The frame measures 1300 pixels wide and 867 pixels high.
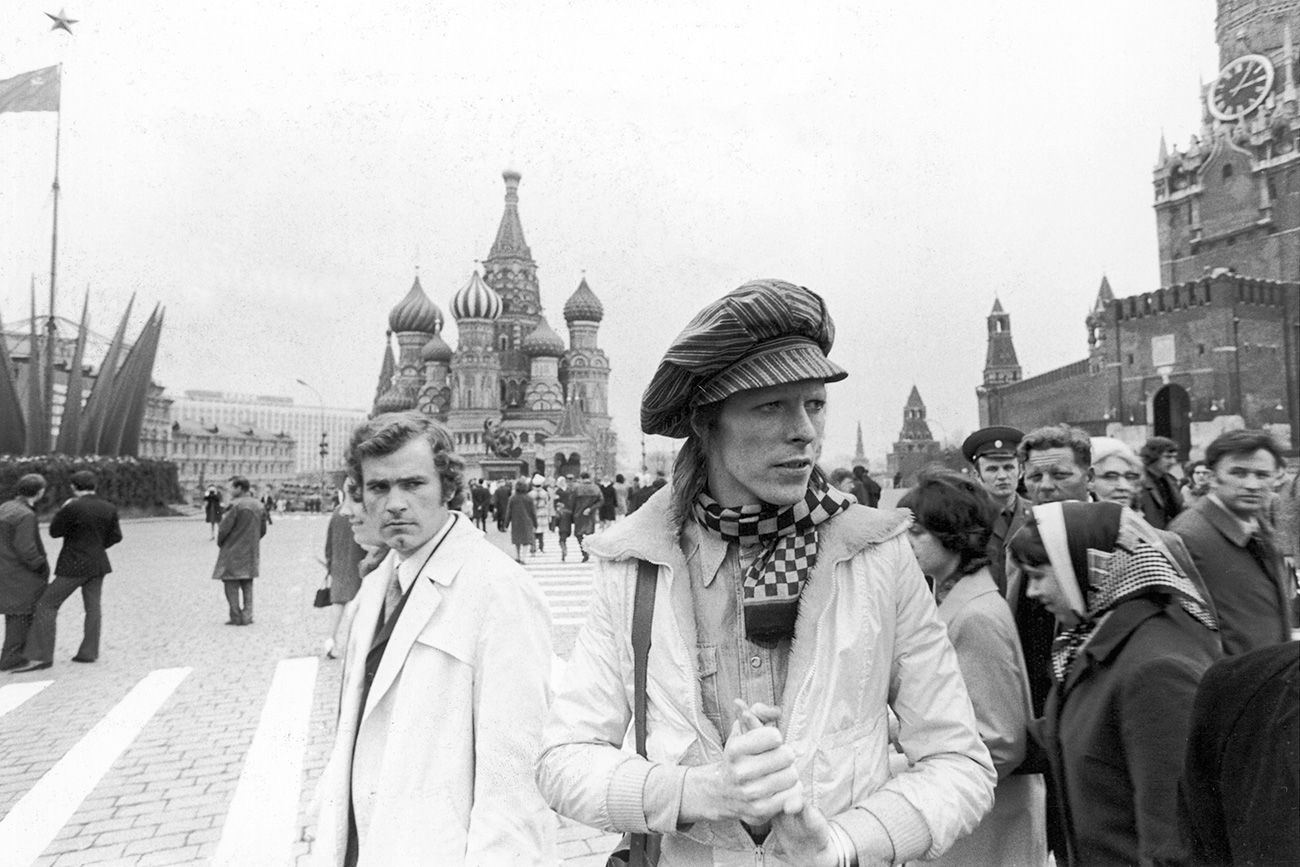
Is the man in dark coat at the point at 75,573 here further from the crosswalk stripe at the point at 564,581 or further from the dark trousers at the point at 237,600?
the crosswalk stripe at the point at 564,581

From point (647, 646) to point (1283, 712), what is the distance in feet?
3.00

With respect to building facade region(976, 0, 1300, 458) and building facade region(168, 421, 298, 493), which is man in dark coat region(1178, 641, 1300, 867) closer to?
building facade region(976, 0, 1300, 458)

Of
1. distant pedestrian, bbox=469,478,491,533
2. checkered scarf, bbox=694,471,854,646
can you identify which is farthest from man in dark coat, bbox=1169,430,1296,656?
distant pedestrian, bbox=469,478,491,533

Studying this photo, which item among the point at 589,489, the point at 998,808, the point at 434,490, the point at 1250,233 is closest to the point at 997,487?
the point at 998,808

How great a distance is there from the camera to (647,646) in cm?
151

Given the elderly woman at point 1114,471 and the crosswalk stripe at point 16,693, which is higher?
the elderly woman at point 1114,471

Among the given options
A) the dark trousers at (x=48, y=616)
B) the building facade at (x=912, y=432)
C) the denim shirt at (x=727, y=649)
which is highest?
the building facade at (x=912, y=432)

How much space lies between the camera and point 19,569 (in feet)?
25.7

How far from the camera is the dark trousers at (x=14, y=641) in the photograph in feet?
26.1

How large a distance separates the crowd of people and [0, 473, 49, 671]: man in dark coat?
6.71 meters

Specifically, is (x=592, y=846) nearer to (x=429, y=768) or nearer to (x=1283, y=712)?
(x=429, y=768)

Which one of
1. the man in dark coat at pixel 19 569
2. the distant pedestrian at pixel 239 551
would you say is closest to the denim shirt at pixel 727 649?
the man in dark coat at pixel 19 569

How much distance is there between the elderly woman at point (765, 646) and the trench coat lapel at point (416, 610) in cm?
98

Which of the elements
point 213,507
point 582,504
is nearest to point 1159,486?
point 582,504
